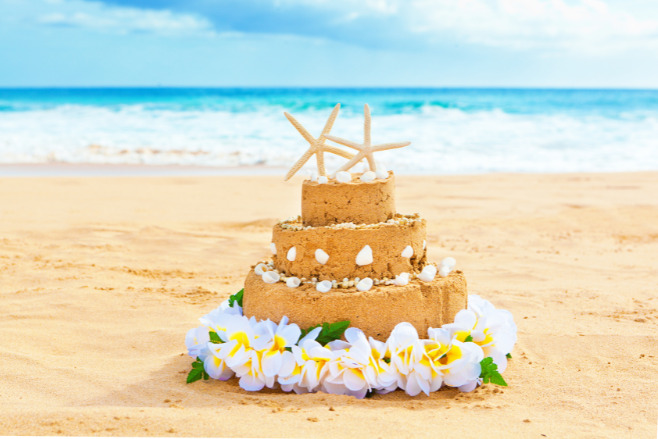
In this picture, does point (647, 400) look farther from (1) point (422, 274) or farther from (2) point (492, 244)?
(2) point (492, 244)

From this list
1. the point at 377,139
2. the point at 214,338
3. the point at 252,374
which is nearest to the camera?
the point at 252,374

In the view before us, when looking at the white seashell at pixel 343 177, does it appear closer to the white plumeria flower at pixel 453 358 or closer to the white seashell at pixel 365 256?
the white seashell at pixel 365 256

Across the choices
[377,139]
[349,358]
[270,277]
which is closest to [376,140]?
[377,139]

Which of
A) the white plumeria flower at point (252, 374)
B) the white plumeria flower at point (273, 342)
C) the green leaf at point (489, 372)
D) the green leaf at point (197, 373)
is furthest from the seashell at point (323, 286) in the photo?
the green leaf at point (489, 372)

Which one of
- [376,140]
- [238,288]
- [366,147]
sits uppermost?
[376,140]

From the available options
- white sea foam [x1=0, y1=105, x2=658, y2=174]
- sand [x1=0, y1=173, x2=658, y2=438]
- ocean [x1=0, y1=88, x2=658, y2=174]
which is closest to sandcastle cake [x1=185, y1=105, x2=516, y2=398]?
sand [x1=0, y1=173, x2=658, y2=438]

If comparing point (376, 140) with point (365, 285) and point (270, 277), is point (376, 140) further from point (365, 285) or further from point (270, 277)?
point (365, 285)
